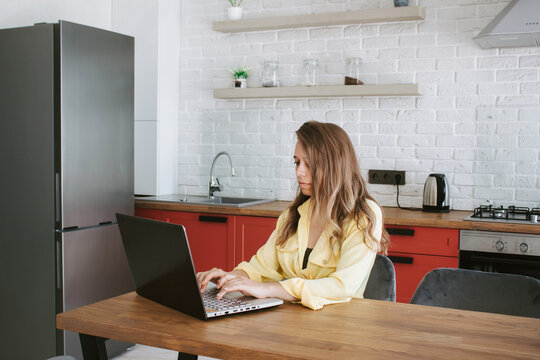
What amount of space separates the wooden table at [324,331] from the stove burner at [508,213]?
161 centimetres

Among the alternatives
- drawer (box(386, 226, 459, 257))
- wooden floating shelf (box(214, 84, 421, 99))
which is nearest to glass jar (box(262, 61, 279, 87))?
wooden floating shelf (box(214, 84, 421, 99))

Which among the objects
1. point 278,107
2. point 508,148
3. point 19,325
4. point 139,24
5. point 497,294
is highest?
point 139,24

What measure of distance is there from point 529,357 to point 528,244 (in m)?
1.75

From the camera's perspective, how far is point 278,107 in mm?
4016

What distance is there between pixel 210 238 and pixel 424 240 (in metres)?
1.31

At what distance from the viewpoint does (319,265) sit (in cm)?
192

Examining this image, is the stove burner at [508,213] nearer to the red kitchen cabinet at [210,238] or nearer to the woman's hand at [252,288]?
the red kitchen cabinet at [210,238]

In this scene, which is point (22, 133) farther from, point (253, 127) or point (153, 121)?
point (253, 127)

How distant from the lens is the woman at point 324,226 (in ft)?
5.96

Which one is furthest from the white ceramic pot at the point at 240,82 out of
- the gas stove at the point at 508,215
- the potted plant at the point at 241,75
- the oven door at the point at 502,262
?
the oven door at the point at 502,262

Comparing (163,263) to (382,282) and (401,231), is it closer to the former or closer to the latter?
(382,282)

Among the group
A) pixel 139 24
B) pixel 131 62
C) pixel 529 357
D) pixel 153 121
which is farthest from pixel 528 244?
pixel 139 24

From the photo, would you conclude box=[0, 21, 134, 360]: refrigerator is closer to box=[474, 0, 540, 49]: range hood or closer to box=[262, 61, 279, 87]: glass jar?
box=[262, 61, 279, 87]: glass jar

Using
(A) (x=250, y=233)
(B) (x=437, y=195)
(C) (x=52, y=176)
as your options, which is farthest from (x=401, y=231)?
(C) (x=52, y=176)
